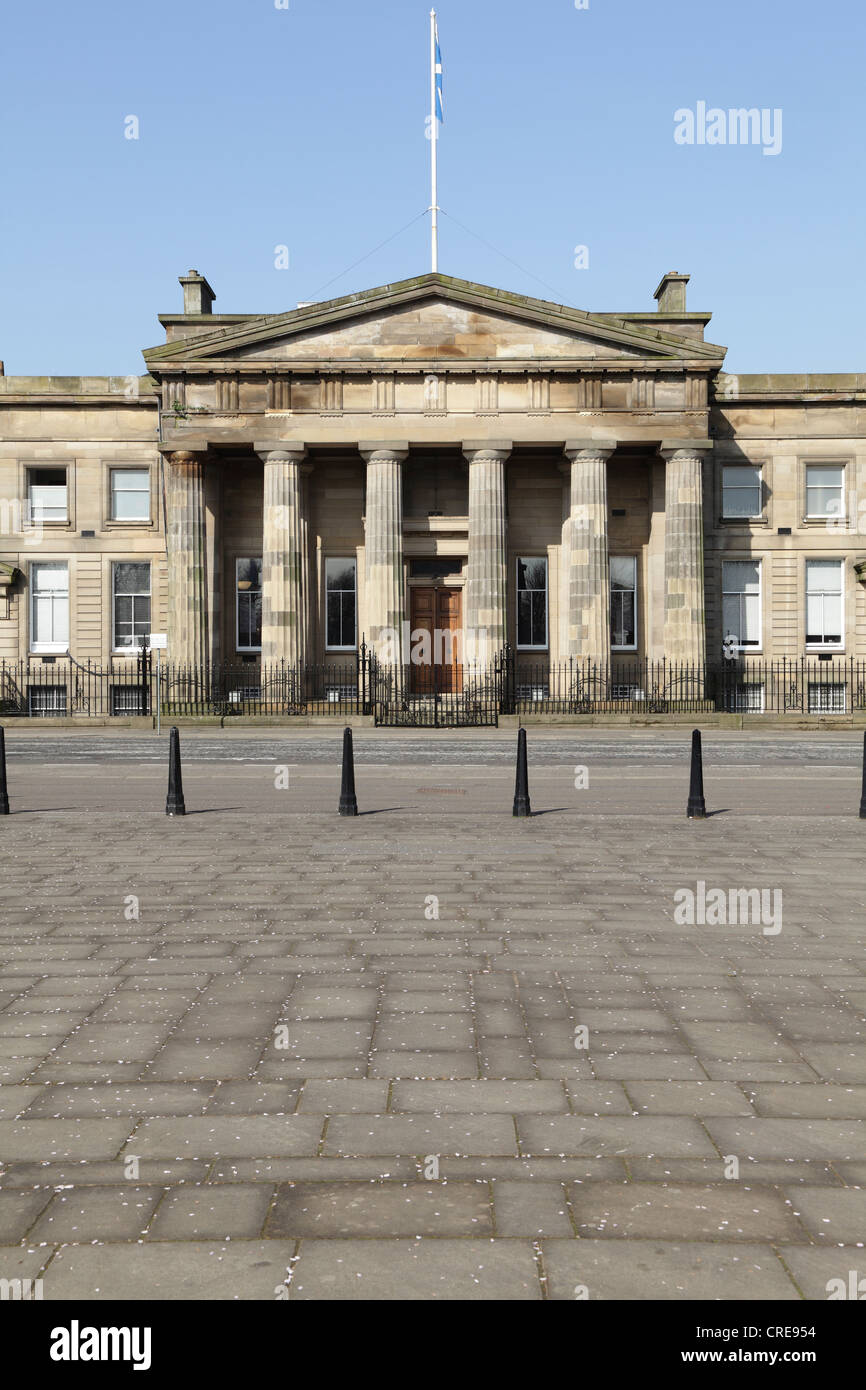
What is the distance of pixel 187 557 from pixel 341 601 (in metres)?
5.75

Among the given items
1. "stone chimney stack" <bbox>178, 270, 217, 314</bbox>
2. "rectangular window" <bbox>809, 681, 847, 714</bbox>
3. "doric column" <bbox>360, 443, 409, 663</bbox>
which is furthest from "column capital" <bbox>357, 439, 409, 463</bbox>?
"rectangular window" <bbox>809, 681, 847, 714</bbox>

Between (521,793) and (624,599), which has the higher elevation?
(624,599)

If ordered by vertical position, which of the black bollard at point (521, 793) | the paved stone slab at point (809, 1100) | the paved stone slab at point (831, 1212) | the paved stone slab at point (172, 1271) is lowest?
the paved stone slab at point (809, 1100)

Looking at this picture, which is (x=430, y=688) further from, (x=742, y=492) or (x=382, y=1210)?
(x=382, y=1210)

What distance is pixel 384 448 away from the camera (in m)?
35.9

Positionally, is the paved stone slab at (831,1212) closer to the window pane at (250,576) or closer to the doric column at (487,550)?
the doric column at (487,550)

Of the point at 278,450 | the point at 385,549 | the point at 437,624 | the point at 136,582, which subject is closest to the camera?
the point at 278,450

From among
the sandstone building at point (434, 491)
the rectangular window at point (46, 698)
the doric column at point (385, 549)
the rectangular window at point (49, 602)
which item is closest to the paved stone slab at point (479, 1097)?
the doric column at point (385, 549)

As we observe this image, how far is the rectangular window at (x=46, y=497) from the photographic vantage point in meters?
40.2

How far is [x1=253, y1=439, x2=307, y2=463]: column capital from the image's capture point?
35844 millimetres

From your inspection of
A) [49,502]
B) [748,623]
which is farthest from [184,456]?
[748,623]

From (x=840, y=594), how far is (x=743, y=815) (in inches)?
1142

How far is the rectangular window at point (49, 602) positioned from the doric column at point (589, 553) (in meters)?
16.9

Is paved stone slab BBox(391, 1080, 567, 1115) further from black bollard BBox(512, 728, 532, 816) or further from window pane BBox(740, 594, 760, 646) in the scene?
window pane BBox(740, 594, 760, 646)
